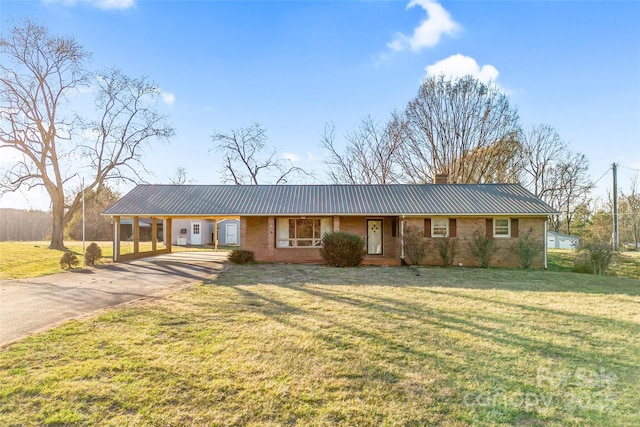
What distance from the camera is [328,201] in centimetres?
1792

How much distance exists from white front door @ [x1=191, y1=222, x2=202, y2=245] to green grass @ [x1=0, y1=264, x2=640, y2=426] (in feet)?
90.0

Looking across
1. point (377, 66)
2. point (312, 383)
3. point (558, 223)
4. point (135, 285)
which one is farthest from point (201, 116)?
point (558, 223)

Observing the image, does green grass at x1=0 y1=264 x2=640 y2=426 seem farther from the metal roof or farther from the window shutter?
the metal roof

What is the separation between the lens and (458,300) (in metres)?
7.91

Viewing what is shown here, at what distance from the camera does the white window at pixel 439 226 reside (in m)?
16.6

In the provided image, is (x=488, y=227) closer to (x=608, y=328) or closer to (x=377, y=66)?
(x=377, y=66)

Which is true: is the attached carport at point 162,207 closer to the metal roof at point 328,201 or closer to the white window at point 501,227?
→ the metal roof at point 328,201

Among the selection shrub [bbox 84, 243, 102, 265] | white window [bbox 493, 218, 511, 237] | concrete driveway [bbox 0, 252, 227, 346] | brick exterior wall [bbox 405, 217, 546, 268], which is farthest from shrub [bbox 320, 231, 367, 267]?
shrub [bbox 84, 243, 102, 265]

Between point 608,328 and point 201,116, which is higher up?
point 201,116

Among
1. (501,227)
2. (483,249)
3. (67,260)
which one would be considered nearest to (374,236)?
(483,249)

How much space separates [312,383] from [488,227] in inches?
599

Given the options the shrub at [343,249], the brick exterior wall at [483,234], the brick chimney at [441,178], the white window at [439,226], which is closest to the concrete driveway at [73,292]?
the shrub at [343,249]

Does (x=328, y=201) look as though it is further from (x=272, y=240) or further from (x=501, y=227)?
(x=501, y=227)

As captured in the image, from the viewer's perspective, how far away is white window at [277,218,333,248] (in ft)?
57.2
